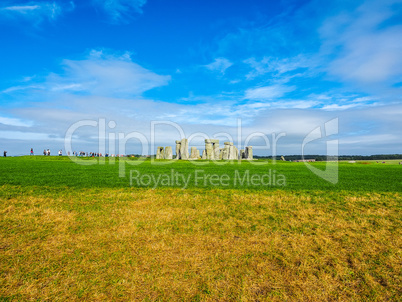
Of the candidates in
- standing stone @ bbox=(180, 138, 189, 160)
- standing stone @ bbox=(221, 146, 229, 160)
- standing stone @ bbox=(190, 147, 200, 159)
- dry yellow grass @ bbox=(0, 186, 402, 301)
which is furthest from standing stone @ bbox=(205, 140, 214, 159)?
dry yellow grass @ bbox=(0, 186, 402, 301)

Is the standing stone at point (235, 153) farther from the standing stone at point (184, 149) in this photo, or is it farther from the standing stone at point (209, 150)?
the standing stone at point (184, 149)

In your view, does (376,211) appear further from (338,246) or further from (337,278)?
(337,278)

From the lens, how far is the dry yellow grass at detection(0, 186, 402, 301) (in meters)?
4.43

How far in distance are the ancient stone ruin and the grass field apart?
25921mm

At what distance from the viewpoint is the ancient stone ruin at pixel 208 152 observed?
3553 cm

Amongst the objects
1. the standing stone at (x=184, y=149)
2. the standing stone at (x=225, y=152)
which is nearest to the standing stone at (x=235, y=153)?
the standing stone at (x=225, y=152)

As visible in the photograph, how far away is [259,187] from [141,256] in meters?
7.32

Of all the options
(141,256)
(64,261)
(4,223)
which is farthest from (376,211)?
(4,223)

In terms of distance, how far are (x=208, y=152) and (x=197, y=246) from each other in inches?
1163

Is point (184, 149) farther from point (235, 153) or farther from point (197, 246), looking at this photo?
point (197, 246)

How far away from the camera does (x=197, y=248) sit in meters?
5.76

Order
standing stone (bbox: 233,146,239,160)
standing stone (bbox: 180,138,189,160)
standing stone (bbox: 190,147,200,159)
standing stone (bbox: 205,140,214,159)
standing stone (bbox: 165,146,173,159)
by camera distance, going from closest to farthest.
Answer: standing stone (bbox: 205,140,214,159)
standing stone (bbox: 180,138,189,160)
standing stone (bbox: 190,147,200,159)
standing stone (bbox: 165,146,173,159)
standing stone (bbox: 233,146,239,160)

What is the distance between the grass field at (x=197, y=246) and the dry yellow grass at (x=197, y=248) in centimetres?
2

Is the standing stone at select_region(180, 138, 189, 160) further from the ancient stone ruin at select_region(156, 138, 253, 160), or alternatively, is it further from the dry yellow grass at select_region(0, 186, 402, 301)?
the dry yellow grass at select_region(0, 186, 402, 301)
